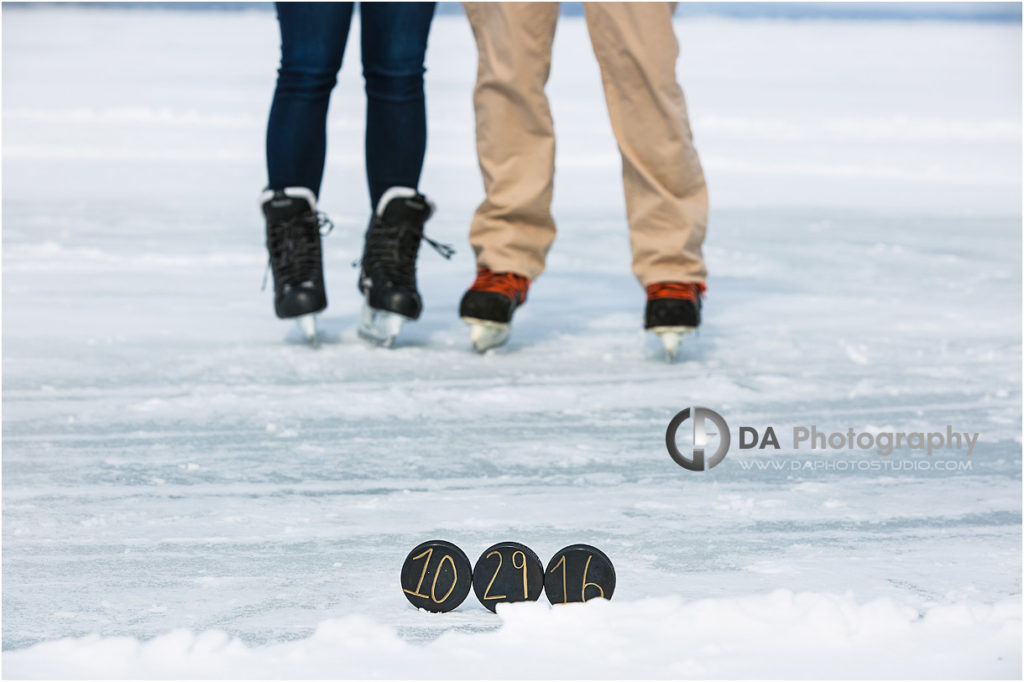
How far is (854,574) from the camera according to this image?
137cm

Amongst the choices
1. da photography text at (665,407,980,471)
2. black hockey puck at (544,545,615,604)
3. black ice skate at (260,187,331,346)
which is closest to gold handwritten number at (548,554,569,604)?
black hockey puck at (544,545,615,604)

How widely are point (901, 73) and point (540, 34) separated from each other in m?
7.23

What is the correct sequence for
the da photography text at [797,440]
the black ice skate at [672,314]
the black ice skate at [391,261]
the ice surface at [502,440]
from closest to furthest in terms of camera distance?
the ice surface at [502,440] → the da photography text at [797,440] → the black ice skate at [672,314] → the black ice skate at [391,261]

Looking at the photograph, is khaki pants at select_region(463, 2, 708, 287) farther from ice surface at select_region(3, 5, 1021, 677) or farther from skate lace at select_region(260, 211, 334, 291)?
skate lace at select_region(260, 211, 334, 291)

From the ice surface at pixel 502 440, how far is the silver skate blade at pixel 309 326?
0.10m

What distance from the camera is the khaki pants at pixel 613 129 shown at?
2357 mm

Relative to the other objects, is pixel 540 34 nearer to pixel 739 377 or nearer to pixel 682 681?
pixel 739 377

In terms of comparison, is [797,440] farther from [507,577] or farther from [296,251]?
[296,251]

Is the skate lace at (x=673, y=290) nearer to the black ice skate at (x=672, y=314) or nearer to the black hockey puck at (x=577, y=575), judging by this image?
the black ice skate at (x=672, y=314)

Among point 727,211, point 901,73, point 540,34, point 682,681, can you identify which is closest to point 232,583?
point 682,681

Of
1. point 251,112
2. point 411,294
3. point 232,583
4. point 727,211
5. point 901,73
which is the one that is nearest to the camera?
point 232,583

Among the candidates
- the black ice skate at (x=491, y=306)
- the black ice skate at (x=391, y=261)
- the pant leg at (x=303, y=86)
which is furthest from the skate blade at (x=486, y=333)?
the pant leg at (x=303, y=86)

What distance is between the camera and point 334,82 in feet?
7.88

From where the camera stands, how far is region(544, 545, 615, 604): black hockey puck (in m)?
1.25
